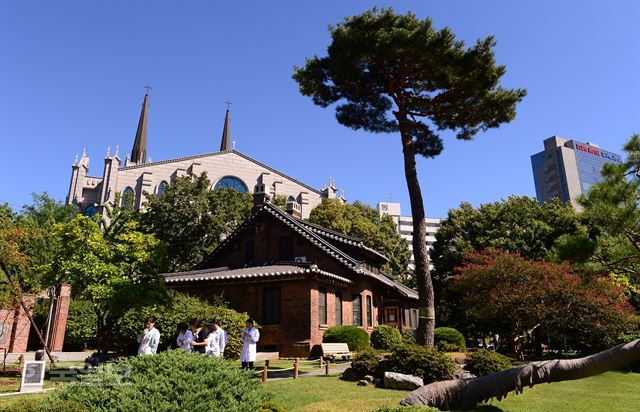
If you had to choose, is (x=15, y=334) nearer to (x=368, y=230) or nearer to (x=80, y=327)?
(x=80, y=327)

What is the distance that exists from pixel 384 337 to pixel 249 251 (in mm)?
9766

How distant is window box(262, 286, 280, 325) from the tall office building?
343 ft

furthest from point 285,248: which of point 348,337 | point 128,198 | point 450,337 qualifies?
point 128,198

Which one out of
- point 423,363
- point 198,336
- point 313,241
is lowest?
point 423,363

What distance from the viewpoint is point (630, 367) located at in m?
18.6

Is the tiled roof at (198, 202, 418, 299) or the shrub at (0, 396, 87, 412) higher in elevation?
the tiled roof at (198, 202, 418, 299)

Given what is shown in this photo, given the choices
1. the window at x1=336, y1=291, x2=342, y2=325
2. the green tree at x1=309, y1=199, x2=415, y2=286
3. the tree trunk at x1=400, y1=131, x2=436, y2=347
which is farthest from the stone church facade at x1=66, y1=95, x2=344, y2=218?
the tree trunk at x1=400, y1=131, x2=436, y2=347

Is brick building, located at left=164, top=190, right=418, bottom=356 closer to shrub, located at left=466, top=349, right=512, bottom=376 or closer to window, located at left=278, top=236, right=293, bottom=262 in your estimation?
window, located at left=278, top=236, right=293, bottom=262

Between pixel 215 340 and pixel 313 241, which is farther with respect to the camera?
pixel 313 241

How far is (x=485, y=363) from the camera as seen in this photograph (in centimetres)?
1341

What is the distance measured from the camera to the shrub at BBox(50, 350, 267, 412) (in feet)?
20.6

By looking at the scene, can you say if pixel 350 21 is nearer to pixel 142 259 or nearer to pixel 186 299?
pixel 142 259

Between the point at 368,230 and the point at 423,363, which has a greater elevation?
the point at 368,230

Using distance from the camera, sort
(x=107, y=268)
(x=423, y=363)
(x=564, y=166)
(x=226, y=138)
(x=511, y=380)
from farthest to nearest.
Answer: (x=564, y=166), (x=226, y=138), (x=107, y=268), (x=423, y=363), (x=511, y=380)
